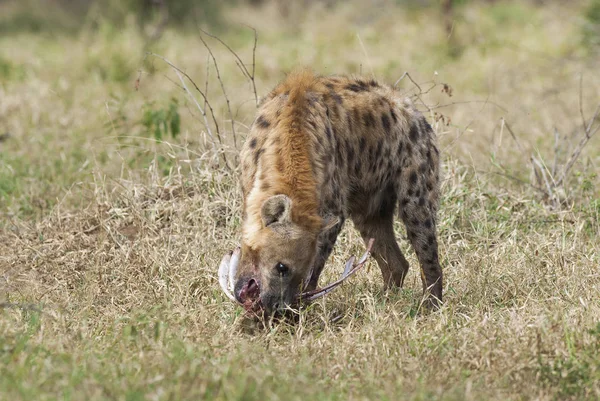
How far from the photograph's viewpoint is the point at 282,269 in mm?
4234

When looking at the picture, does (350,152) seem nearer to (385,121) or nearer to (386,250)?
(385,121)

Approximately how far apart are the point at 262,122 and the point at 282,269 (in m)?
0.87

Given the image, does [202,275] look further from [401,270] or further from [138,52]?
[138,52]

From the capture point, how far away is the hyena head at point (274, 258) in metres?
4.16

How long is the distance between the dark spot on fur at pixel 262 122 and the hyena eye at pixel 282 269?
80 cm

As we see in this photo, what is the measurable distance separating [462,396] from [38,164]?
494cm

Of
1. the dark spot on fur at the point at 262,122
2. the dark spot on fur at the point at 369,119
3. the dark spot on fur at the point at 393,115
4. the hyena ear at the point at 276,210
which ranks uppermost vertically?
the dark spot on fur at the point at 393,115

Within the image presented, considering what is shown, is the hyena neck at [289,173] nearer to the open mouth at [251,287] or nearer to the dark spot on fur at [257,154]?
the dark spot on fur at [257,154]

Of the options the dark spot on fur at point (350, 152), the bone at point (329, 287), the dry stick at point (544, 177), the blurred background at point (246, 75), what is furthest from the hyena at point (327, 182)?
the dry stick at point (544, 177)

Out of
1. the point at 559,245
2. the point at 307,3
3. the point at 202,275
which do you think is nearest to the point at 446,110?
the point at 559,245

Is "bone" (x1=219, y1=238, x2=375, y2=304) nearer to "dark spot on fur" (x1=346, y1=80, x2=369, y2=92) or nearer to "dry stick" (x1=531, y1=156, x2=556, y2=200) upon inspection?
"dark spot on fur" (x1=346, y1=80, x2=369, y2=92)

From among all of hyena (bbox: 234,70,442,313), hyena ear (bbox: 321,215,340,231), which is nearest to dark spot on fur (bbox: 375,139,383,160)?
hyena (bbox: 234,70,442,313)

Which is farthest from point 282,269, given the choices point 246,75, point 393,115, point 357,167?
point 246,75

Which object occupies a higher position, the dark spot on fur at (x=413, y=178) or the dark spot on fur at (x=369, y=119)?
the dark spot on fur at (x=369, y=119)
